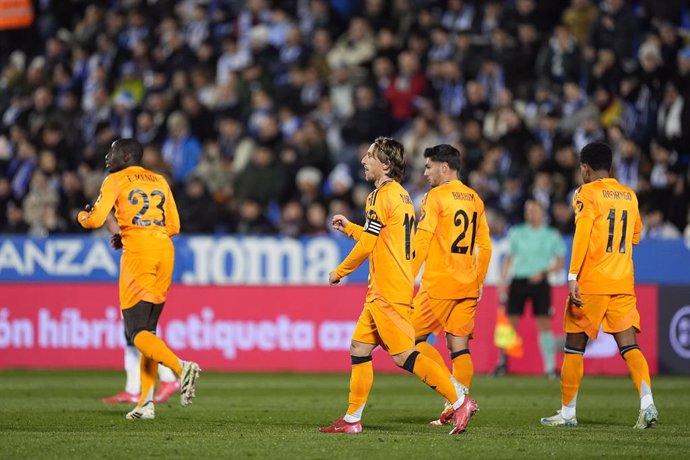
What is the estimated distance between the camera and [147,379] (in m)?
11.9

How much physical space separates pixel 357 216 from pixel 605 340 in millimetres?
4814

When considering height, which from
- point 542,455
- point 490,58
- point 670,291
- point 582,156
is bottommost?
point 542,455

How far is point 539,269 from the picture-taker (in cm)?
1812

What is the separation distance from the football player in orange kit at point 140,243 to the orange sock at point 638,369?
4178 mm

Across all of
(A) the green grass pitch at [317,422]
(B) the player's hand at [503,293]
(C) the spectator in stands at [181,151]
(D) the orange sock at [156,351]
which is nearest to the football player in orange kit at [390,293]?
(A) the green grass pitch at [317,422]

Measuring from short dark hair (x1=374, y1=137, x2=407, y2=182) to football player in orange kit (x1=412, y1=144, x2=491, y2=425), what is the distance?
1200 mm

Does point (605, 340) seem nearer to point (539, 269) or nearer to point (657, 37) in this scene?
point (539, 269)

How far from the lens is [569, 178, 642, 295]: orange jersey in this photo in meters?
11.3

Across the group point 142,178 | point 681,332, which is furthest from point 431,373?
point 681,332

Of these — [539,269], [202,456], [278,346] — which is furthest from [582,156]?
[278,346]

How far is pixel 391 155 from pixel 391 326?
1386 mm

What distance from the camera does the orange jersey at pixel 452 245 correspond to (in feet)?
38.3

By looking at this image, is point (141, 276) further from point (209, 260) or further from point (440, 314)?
point (209, 260)

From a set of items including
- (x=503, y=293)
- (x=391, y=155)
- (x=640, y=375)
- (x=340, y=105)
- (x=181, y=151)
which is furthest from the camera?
(x=340, y=105)
